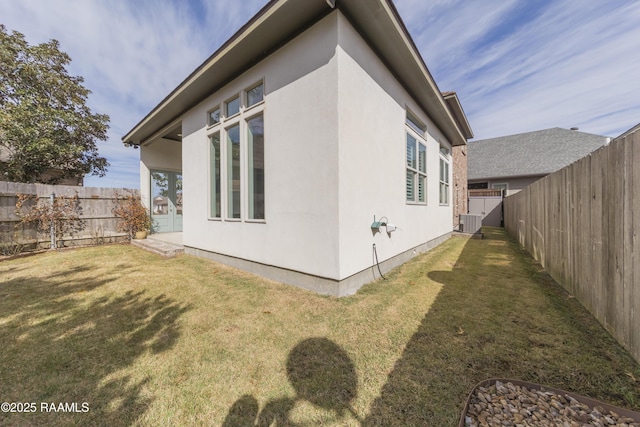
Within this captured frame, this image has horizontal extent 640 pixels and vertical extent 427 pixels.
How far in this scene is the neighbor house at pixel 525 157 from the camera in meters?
17.2

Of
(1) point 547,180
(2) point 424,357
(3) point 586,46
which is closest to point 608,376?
(2) point 424,357

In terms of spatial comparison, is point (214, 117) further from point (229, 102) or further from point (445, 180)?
point (445, 180)

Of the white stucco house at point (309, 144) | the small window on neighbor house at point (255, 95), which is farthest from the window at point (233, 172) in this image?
the small window on neighbor house at point (255, 95)

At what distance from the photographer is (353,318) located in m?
3.05

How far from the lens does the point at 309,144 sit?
12.5 feet

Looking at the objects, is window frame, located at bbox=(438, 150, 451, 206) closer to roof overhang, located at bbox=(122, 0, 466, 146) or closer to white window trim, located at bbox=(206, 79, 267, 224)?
roof overhang, located at bbox=(122, 0, 466, 146)

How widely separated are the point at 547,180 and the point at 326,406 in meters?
5.89

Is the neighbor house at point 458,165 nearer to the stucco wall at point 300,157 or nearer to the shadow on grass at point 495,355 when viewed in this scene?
the stucco wall at point 300,157

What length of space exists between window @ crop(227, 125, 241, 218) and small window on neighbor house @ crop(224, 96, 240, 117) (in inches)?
13.3

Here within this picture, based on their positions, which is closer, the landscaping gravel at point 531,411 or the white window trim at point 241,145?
the landscaping gravel at point 531,411

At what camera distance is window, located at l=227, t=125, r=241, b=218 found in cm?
524

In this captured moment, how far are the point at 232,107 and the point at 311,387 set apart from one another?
214 inches

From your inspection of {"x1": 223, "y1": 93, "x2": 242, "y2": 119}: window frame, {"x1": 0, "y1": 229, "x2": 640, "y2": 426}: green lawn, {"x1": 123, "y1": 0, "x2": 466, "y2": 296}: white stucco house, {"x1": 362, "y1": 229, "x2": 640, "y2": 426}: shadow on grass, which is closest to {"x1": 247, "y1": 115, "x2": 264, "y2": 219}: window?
{"x1": 123, "y1": 0, "x2": 466, "y2": 296}: white stucco house

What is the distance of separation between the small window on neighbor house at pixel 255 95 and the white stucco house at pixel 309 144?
0.02 meters
